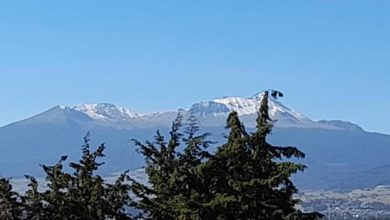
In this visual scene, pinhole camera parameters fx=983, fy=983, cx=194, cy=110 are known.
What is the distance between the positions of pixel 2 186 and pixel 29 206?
2.61ft

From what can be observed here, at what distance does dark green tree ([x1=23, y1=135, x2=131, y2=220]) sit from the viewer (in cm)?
2234

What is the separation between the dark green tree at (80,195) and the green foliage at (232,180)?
1.08 meters

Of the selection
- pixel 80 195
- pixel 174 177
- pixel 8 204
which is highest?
pixel 80 195

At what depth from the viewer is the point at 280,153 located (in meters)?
20.9

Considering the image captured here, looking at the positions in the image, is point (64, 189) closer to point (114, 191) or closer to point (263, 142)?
point (114, 191)

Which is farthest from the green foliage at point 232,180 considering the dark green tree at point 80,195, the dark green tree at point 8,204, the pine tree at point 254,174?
the dark green tree at point 8,204

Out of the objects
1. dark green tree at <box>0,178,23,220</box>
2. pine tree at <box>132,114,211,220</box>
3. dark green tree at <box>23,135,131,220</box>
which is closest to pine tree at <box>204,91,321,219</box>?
pine tree at <box>132,114,211,220</box>

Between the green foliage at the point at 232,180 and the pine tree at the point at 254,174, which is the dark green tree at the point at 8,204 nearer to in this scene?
the green foliage at the point at 232,180

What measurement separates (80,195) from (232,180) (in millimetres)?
4284

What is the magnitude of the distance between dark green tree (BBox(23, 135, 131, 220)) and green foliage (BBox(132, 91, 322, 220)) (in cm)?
108

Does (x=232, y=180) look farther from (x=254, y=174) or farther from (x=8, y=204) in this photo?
(x=8, y=204)

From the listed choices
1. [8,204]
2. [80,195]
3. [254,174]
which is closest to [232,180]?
[254,174]

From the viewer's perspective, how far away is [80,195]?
2306 centimetres

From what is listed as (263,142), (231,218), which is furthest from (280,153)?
(231,218)
